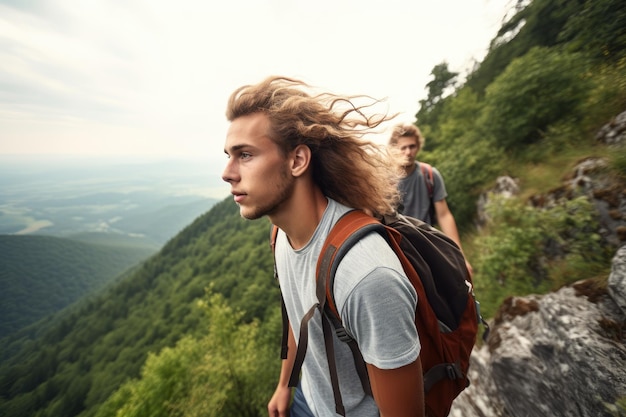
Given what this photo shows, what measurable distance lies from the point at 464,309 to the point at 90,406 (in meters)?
61.8

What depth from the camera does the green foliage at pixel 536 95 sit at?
225 inches

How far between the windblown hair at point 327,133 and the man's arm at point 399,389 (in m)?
0.84

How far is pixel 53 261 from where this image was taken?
4852 inches

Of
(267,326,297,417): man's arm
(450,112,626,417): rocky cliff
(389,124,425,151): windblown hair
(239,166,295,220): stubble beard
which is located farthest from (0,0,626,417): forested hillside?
(239,166,295,220): stubble beard

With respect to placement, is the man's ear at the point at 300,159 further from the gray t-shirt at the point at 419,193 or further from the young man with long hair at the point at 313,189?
the gray t-shirt at the point at 419,193

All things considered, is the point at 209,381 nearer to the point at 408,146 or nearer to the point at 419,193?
the point at 419,193

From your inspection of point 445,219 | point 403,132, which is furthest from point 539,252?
point 403,132

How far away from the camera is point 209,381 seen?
13875mm

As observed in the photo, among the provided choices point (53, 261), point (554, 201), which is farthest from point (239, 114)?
point (53, 261)

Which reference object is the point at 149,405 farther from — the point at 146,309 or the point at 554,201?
the point at 146,309

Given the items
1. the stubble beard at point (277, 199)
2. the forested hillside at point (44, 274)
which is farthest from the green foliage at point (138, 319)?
the forested hillside at point (44, 274)

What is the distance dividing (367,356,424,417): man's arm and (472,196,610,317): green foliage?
9.41 feet

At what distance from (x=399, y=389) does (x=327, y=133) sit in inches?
59.1

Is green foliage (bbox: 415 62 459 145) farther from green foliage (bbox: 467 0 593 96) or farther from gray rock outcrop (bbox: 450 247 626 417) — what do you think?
gray rock outcrop (bbox: 450 247 626 417)
